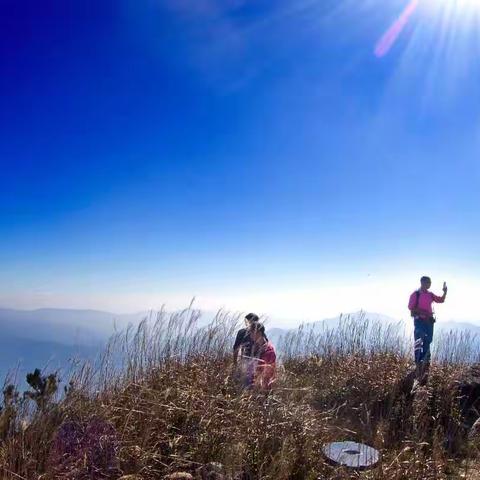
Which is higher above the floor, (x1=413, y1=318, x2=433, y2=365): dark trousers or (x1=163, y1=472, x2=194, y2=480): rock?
(x1=413, y1=318, x2=433, y2=365): dark trousers

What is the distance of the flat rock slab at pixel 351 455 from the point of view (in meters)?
4.16

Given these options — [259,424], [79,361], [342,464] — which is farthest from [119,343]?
[342,464]

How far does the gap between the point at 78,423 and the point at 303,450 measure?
6.72 feet

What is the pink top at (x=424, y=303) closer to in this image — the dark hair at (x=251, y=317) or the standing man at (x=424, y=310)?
the standing man at (x=424, y=310)

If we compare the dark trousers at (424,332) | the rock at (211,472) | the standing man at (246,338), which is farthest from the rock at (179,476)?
the dark trousers at (424,332)

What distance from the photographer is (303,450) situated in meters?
4.29

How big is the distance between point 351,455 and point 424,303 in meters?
4.90

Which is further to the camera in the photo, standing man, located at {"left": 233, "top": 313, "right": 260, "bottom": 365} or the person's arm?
the person's arm

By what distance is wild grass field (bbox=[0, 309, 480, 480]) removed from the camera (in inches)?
143

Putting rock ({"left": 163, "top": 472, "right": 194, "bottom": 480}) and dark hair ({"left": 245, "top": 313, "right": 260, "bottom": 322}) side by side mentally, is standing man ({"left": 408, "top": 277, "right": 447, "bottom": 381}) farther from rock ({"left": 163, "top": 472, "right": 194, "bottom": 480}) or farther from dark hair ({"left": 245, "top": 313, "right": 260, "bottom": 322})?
rock ({"left": 163, "top": 472, "right": 194, "bottom": 480})

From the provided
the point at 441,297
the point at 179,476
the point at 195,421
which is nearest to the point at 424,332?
the point at 441,297

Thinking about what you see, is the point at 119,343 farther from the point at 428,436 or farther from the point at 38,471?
the point at 428,436

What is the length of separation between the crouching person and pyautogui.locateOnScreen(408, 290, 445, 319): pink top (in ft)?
12.3

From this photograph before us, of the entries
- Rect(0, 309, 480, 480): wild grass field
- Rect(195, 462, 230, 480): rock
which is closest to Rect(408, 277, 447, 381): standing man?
Rect(0, 309, 480, 480): wild grass field
